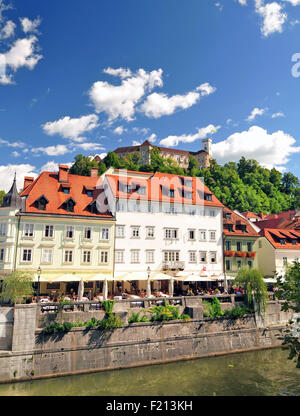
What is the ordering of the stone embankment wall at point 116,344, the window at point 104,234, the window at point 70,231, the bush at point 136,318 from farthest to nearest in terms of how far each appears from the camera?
the window at point 104,234 → the window at point 70,231 → the bush at point 136,318 → the stone embankment wall at point 116,344

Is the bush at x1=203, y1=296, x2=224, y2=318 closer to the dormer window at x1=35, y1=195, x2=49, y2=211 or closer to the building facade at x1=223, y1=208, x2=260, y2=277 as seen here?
the building facade at x1=223, y1=208, x2=260, y2=277

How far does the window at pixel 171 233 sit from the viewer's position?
41094 millimetres

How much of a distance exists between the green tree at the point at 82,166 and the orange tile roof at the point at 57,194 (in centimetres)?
4736

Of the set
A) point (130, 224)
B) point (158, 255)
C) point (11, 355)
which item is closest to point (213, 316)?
point (158, 255)

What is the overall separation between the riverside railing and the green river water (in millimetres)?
4887

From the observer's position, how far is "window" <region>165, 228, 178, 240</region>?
135 ft

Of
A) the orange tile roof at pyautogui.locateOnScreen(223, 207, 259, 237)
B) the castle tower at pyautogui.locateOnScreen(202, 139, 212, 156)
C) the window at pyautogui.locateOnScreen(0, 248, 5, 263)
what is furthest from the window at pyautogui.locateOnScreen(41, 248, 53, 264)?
the castle tower at pyautogui.locateOnScreen(202, 139, 212, 156)

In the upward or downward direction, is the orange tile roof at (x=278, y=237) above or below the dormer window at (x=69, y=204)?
below

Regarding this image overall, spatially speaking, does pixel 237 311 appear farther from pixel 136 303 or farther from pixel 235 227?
pixel 235 227

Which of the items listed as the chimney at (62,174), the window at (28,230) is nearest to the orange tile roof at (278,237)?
the chimney at (62,174)

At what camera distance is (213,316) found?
3109 centimetres

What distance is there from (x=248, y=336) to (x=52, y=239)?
22.1 meters

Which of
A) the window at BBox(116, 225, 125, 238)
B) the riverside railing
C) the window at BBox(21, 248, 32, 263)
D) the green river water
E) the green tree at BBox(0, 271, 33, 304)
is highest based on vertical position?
the window at BBox(116, 225, 125, 238)

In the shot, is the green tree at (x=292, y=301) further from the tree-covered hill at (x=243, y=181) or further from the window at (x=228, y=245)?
the tree-covered hill at (x=243, y=181)
